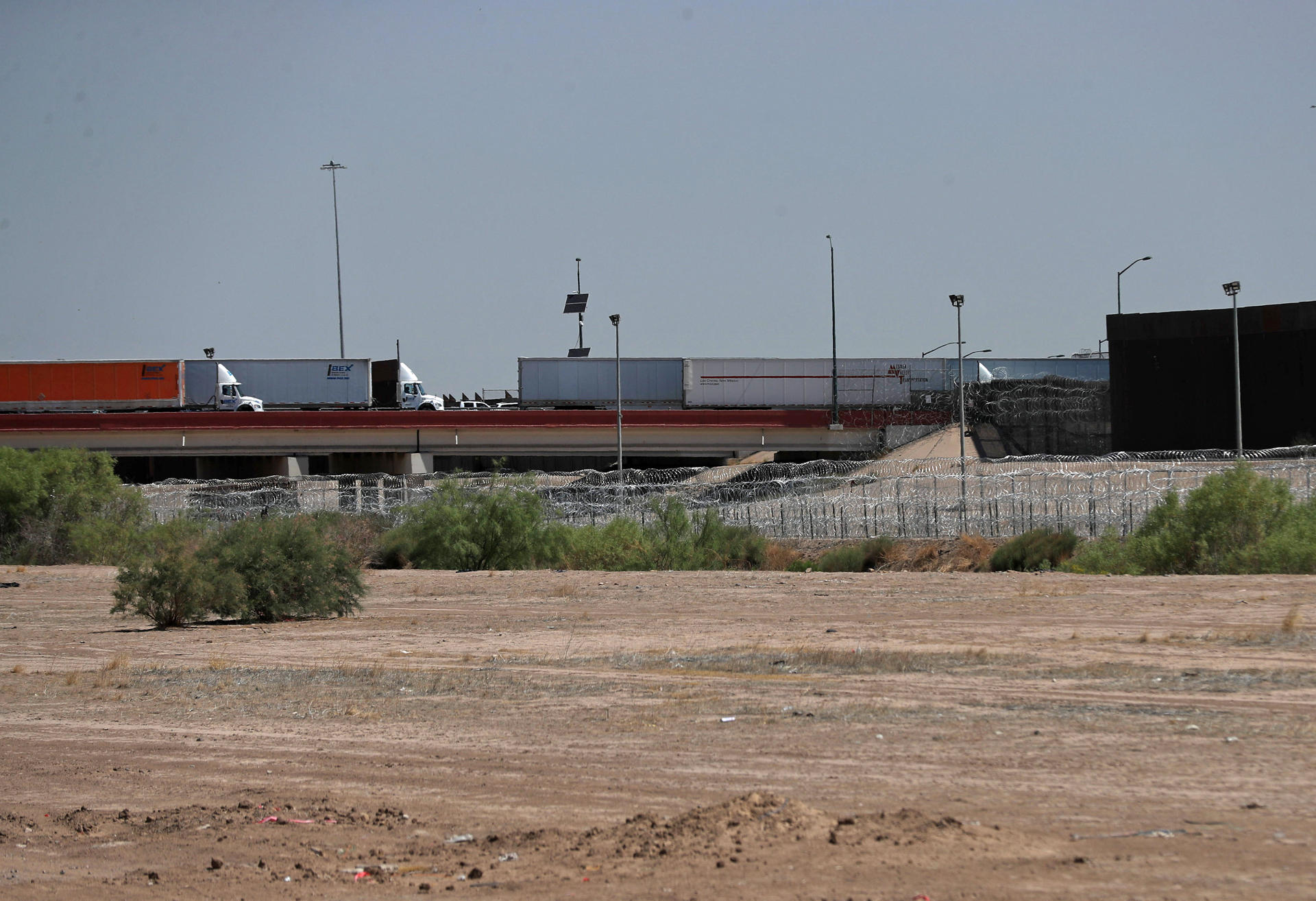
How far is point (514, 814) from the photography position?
324 inches

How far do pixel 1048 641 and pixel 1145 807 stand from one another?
801 centimetres

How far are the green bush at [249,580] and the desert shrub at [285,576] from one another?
12mm

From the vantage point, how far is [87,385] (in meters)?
63.7

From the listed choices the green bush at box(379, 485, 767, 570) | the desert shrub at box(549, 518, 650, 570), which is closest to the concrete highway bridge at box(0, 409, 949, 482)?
the green bush at box(379, 485, 767, 570)

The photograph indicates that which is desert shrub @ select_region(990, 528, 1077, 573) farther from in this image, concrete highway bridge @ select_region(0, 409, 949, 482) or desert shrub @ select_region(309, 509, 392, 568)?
concrete highway bridge @ select_region(0, 409, 949, 482)

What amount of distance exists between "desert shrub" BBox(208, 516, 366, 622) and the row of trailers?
4377 cm

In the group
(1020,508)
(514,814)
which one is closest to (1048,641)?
(514,814)

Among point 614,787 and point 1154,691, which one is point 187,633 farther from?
point 1154,691

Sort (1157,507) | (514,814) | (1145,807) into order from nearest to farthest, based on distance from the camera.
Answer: (1145,807) < (514,814) < (1157,507)

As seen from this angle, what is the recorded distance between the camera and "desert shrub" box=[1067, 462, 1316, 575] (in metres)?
24.2

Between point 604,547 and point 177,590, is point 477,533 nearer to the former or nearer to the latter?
point 604,547

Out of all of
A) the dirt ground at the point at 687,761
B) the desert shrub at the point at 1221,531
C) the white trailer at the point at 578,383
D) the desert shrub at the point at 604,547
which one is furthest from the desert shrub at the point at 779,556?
the white trailer at the point at 578,383

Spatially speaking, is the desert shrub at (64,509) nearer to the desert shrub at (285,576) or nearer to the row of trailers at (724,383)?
the desert shrub at (285,576)

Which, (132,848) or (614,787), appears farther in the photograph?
(614,787)
